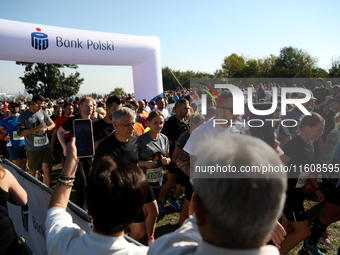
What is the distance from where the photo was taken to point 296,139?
2.69 m

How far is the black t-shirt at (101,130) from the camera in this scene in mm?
3641

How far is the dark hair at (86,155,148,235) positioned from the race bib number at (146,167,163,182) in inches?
75.8

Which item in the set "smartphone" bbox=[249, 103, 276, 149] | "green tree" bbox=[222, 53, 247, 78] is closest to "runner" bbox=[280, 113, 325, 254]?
"smartphone" bbox=[249, 103, 276, 149]

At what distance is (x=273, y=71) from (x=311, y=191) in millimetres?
49905

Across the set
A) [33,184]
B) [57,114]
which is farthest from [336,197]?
[57,114]

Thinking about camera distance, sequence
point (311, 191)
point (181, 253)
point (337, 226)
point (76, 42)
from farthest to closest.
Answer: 1. point (76, 42)
2. point (311, 191)
3. point (337, 226)
4. point (181, 253)

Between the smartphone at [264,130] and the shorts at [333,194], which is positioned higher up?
the smartphone at [264,130]

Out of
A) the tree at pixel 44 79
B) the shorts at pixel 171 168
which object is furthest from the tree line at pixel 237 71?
the shorts at pixel 171 168

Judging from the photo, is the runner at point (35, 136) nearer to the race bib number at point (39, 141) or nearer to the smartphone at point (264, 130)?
the race bib number at point (39, 141)

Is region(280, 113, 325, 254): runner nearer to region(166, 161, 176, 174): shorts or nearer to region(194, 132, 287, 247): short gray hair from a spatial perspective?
region(166, 161, 176, 174): shorts

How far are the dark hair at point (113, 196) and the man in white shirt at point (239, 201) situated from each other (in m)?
0.46

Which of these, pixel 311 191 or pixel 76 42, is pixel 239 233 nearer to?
pixel 311 191

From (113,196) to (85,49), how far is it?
803 centimetres

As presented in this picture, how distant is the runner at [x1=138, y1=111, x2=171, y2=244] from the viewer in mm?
2854
